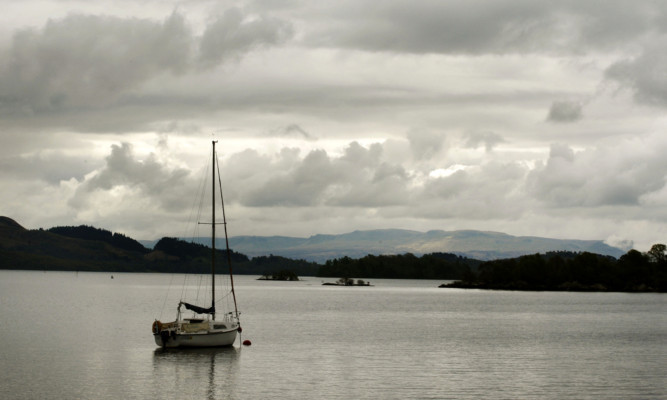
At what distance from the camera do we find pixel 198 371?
63.4 m

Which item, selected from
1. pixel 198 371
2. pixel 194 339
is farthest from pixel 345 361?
pixel 194 339

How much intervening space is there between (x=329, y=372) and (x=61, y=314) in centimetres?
8241

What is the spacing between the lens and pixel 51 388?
176 ft

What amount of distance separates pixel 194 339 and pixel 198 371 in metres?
12.1

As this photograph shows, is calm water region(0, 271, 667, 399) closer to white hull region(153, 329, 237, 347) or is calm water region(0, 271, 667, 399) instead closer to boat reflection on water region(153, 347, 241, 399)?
boat reflection on water region(153, 347, 241, 399)

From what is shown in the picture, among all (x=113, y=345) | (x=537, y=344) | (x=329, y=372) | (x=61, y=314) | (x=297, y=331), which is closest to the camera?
(x=329, y=372)

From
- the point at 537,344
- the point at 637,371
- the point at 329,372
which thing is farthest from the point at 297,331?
the point at 637,371

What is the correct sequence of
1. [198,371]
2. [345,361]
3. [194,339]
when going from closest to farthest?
[198,371] < [345,361] < [194,339]

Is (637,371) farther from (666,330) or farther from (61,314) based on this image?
(61,314)

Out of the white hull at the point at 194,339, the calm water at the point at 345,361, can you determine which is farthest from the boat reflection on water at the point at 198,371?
the white hull at the point at 194,339

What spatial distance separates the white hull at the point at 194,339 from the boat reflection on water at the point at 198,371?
0.61 meters

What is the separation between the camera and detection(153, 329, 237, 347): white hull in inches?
2950

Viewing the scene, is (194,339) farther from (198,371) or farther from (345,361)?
(345,361)

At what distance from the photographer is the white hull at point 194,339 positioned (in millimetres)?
74919
